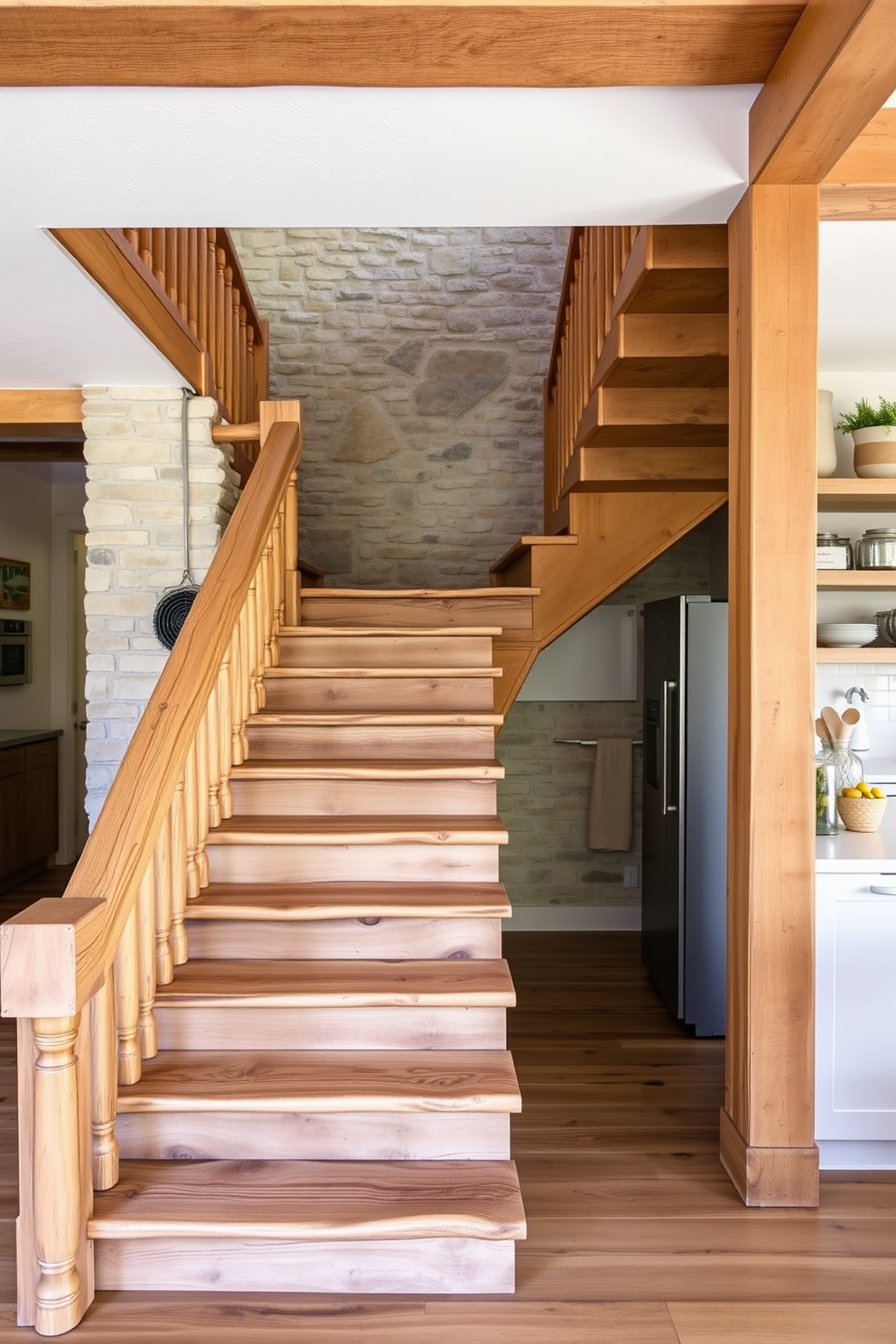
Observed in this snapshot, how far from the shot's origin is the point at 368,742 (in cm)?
339

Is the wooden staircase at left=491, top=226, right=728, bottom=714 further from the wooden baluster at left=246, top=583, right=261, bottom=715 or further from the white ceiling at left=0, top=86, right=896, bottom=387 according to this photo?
the wooden baluster at left=246, top=583, right=261, bottom=715

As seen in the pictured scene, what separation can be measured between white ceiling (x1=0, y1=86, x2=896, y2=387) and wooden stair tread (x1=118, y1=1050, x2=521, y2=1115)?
205 cm

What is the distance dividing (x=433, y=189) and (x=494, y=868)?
1.77m

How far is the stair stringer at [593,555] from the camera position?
3.94 meters

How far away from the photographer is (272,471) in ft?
11.1

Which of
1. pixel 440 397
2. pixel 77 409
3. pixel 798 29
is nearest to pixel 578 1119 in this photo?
pixel 798 29

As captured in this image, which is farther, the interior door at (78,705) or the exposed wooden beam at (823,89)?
the interior door at (78,705)

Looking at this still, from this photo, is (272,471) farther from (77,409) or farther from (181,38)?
(181,38)

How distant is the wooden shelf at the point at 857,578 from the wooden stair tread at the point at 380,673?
1089 mm

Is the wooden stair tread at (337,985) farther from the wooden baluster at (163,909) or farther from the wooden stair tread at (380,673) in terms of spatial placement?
the wooden stair tread at (380,673)

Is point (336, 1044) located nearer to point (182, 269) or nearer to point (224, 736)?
point (224, 736)

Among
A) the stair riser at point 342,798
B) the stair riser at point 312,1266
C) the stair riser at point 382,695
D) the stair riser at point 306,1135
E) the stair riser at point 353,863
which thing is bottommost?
the stair riser at point 312,1266

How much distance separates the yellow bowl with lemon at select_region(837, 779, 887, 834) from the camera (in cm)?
304

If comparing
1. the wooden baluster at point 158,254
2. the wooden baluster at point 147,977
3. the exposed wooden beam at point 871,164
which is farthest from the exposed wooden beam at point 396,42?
the wooden baluster at point 147,977
